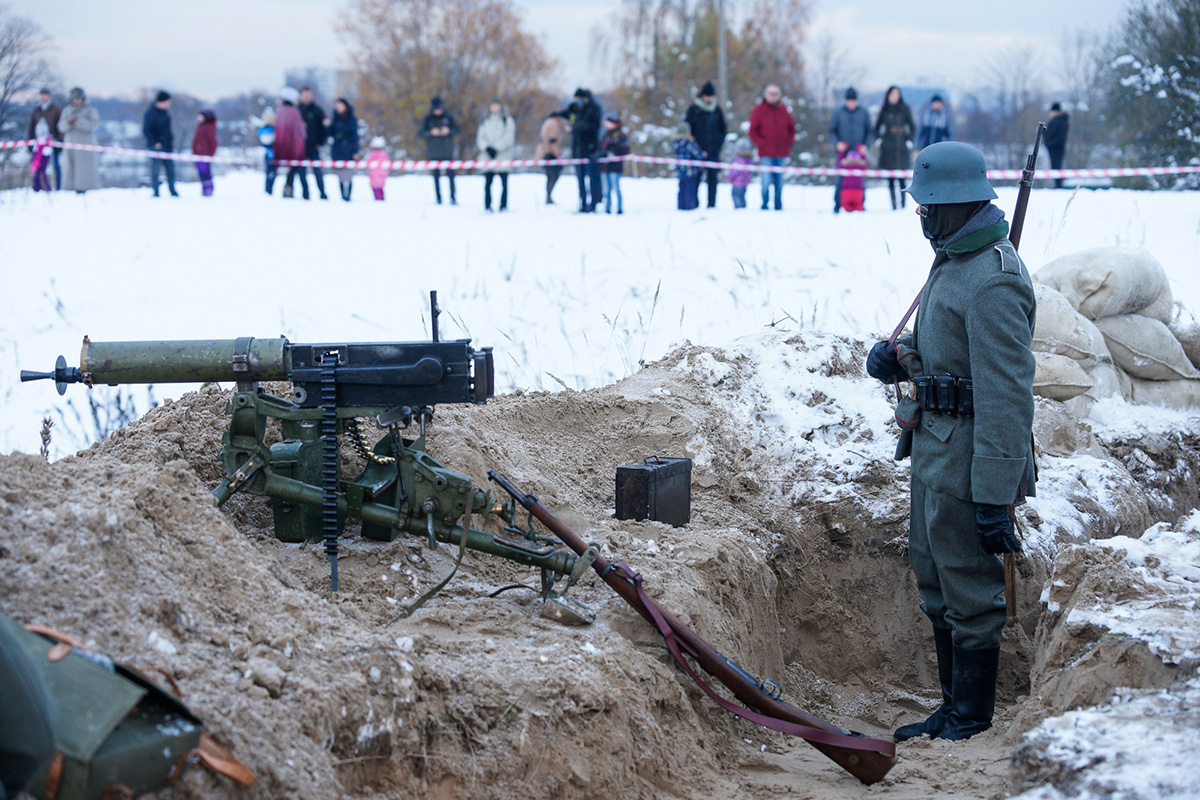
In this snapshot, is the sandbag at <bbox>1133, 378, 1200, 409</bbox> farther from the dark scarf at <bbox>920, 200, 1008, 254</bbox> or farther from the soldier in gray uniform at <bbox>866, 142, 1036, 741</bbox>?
the dark scarf at <bbox>920, 200, 1008, 254</bbox>

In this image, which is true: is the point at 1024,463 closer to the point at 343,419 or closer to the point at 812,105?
the point at 343,419

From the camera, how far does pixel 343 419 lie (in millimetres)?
3531

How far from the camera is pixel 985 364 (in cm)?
343

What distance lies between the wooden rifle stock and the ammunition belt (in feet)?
3.94

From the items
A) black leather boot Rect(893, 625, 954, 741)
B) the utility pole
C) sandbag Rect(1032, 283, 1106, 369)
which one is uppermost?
the utility pole

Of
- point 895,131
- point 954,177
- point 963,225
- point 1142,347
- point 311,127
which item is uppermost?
point 311,127

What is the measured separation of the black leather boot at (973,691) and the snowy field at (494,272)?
13.2 feet

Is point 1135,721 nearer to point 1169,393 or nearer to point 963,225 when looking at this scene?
point 963,225

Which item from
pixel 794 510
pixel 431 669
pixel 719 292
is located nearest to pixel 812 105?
pixel 719 292

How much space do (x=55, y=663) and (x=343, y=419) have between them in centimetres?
162

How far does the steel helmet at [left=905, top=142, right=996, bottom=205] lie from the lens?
3.60 meters

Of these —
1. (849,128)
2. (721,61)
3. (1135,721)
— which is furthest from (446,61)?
(1135,721)

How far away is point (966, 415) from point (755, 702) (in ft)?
4.22

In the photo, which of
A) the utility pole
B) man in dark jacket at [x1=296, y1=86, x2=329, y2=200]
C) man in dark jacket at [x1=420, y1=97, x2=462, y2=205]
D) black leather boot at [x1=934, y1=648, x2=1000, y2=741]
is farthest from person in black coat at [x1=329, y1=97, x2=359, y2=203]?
the utility pole
